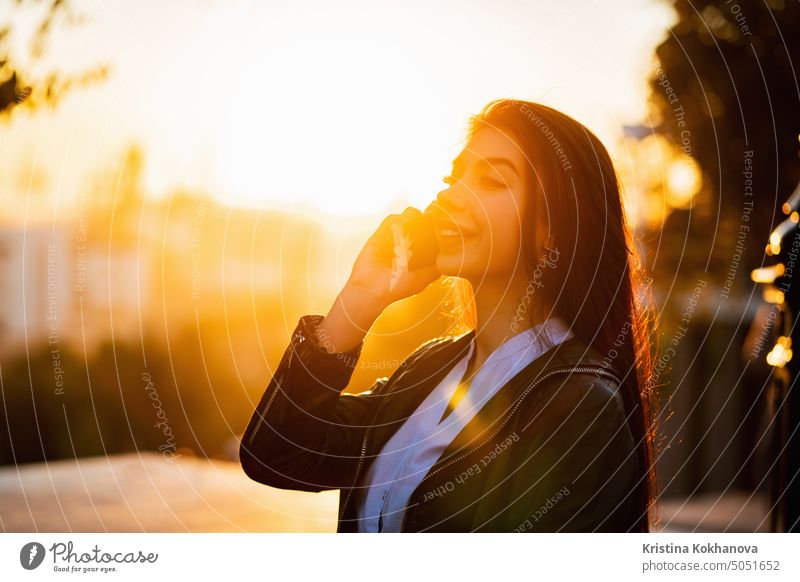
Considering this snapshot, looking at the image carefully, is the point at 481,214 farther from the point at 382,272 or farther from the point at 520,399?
the point at 520,399

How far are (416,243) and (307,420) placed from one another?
13.5 inches

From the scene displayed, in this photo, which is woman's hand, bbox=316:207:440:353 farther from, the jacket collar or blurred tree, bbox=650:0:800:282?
blurred tree, bbox=650:0:800:282

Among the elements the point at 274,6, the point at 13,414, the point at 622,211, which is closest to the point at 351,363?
the point at 622,211

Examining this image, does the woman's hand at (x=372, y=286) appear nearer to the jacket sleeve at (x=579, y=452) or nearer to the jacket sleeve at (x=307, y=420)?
the jacket sleeve at (x=307, y=420)

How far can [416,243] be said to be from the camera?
1.44m

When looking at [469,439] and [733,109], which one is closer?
[469,439]

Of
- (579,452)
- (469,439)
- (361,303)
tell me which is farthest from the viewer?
(361,303)

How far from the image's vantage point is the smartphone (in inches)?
56.4

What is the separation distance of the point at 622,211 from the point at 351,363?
1.69ft

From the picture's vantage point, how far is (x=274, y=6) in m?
1.95

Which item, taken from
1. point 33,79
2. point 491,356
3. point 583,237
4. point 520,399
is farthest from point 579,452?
point 33,79

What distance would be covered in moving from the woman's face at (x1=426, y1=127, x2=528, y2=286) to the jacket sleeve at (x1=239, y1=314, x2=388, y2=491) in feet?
0.81

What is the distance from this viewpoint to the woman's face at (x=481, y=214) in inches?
55.1
